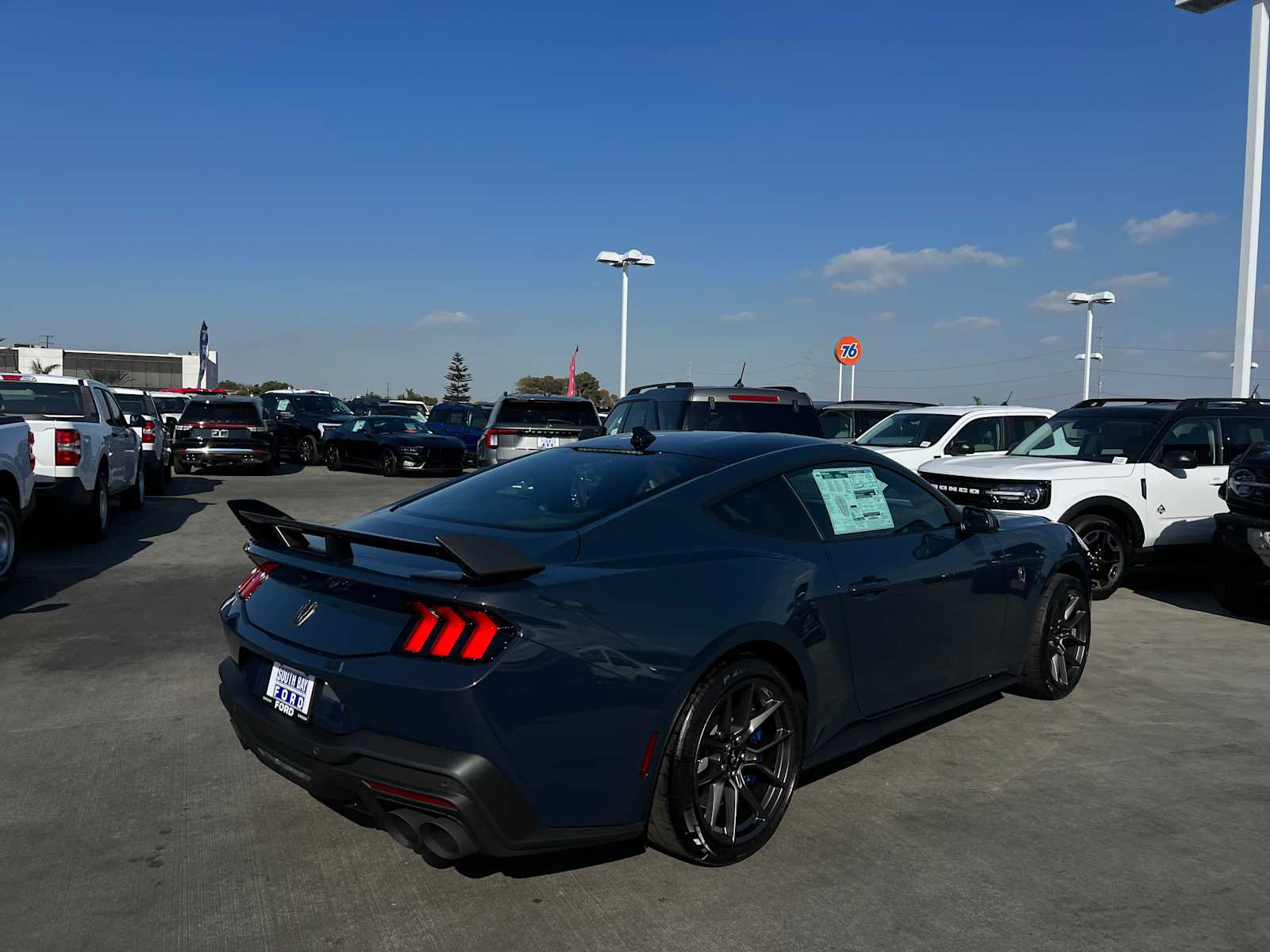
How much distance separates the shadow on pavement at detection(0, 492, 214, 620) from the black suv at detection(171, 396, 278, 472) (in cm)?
539

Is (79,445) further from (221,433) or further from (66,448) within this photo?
(221,433)

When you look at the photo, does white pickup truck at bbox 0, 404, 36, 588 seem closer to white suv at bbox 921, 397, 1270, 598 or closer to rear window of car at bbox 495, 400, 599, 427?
rear window of car at bbox 495, 400, 599, 427

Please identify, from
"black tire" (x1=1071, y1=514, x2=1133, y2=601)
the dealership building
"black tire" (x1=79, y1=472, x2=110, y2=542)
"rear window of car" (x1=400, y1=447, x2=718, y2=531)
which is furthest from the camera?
the dealership building

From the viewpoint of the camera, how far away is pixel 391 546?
10.9 ft

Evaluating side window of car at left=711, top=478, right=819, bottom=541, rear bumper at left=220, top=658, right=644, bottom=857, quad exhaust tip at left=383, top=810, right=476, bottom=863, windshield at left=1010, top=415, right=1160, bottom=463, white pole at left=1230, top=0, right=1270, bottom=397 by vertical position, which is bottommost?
quad exhaust tip at left=383, top=810, right=476, bottom=863

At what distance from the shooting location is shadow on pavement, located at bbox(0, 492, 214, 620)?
27.3 ft

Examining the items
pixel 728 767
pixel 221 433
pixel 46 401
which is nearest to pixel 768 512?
pixel 728 767

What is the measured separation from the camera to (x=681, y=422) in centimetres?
956

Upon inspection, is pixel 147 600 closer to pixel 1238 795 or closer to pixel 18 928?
pixel 18 928

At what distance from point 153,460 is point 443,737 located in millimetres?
14959

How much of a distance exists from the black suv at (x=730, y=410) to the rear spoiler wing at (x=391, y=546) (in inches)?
228

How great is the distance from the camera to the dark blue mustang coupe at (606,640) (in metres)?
3.02

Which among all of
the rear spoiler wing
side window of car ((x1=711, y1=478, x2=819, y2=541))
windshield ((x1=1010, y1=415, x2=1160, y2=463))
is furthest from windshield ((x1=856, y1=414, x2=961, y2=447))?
the rear spoiler wing

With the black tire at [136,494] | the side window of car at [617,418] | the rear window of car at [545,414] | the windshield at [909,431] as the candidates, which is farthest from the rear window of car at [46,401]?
the windshield at [909,431]
